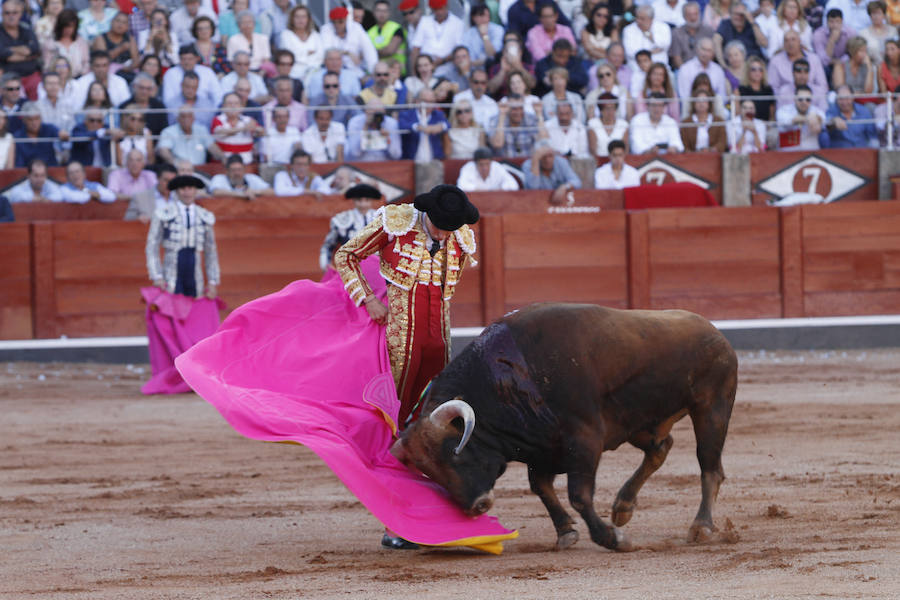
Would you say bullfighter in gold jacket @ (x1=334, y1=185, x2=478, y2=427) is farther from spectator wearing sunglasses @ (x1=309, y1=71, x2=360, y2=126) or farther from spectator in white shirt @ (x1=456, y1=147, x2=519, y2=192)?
spectator wearing sunglasses @ (x1=309, y1=71, x2=360, y2=126)

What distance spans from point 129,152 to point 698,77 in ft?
14.3

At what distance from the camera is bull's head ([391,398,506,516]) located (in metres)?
3.74

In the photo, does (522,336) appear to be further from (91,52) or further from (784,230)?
(91,52)

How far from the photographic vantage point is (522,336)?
12.5 ft

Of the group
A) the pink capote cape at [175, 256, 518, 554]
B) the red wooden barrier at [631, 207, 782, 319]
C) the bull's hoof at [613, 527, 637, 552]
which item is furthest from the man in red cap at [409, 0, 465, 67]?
the bull's hoof at [613, 527, 637, 552]

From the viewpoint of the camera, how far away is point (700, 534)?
12.6 ft

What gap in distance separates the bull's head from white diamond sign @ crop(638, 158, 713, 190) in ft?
22.0

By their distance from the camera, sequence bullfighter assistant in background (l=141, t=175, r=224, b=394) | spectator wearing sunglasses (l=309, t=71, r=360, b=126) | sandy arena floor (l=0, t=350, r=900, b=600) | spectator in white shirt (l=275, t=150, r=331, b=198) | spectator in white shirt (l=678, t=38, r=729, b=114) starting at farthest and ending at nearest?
spectator in white shirt (l=678, t=38, r=729, b=114), spectator wearing sunglasses (l=309, t=71, r=360, b=126), spectator in white shirt (l=275, t=150, r=331, b=198), bullfighter assistant in background (l=141, t=175, r=224, b=394), sandy arena floor (l=0, t=350, r=900, b=600)

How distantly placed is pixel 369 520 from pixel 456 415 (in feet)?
3.02

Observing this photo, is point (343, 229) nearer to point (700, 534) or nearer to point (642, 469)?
point (642, 469)

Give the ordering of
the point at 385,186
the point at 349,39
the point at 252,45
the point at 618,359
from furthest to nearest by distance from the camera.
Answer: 1. the point at 349,39
2. the point at 252,45
3. the point at 385,186
4. the point at 618,359

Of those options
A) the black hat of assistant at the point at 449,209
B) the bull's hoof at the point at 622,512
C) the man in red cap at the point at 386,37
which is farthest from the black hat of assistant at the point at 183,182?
the bull's hoof at the point at 622,512

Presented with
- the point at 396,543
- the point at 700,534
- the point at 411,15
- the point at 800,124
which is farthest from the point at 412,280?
the point at 411,15

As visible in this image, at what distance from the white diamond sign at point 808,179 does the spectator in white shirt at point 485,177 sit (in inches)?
81.6
